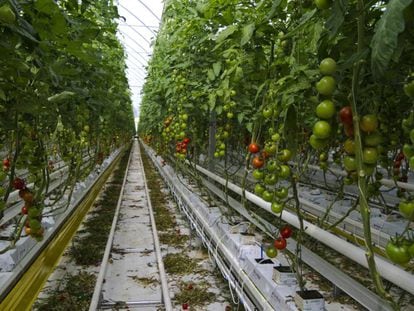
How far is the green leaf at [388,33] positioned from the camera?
78 cm

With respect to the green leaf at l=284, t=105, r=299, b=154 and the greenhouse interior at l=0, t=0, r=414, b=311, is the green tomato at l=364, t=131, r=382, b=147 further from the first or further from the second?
the green leaf at l=284, t=105, r=299, b=154

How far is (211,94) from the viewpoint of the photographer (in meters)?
3.45

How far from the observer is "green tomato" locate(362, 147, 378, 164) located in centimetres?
103

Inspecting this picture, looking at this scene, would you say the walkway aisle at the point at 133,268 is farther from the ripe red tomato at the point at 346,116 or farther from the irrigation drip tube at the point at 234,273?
the ripe red tomato at the point at 346,116

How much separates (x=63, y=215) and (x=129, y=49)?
17.3 metres

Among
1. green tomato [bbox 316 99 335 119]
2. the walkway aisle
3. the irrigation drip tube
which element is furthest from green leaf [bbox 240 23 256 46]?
the walkway aisle

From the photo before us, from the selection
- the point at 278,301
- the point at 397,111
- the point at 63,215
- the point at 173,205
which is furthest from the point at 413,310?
the point at 173,205

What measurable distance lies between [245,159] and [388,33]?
10.9ft

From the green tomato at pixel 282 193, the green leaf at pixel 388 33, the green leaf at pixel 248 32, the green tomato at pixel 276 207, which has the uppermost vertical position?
the green leaf at pixel 248 32

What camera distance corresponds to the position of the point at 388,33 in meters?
0.81

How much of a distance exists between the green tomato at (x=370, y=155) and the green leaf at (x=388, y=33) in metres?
0.25

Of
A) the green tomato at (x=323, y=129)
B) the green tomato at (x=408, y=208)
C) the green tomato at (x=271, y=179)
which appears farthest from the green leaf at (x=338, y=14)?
the green tomato at (x=271, y=179)

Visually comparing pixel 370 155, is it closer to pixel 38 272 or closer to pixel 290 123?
pixel 290 123

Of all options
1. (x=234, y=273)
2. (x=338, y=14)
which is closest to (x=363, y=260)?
(x=338, y=14)
